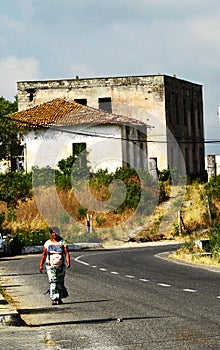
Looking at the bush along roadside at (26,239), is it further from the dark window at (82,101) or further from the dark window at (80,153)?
the dark window at (82,101)

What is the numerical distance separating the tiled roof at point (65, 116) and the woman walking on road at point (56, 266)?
4129 centimetres

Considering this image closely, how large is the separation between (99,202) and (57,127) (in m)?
7.91

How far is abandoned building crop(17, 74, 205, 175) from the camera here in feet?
223

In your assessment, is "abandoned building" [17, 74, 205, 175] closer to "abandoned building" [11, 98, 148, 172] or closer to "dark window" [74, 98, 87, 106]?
"dark window" [74, 98, 87, 106]

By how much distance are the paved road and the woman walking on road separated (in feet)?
0.82

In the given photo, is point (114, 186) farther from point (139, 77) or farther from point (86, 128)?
point (139, 77)

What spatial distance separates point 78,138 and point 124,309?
45297 mm

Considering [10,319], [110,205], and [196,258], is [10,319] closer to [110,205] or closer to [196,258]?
[196,258]

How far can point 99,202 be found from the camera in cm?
5644

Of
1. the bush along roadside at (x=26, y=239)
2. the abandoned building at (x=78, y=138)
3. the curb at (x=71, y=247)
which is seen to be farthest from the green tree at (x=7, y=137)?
the abandoned building at (x=78, y=138)

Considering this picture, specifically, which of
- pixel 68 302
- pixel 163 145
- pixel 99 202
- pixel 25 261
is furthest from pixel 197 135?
pixel 68 302

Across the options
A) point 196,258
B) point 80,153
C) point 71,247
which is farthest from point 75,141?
point 196,258

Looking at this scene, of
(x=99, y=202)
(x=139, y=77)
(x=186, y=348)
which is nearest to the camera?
(x=186, y=348)

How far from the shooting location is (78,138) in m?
Answer: 62.0
